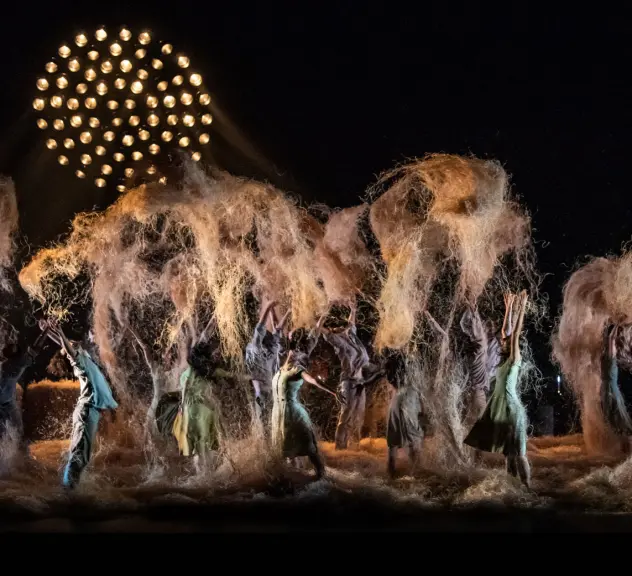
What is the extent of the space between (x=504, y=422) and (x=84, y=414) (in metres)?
3.45

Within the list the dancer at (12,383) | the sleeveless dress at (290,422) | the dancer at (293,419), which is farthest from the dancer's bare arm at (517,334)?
the dancer at (12,383)

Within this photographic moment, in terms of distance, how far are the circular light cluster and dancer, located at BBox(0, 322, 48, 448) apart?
2386mm

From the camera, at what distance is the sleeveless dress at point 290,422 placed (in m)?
7.15

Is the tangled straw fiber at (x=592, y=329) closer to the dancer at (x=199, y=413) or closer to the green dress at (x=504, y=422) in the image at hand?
the green dress at (x=504, y=422)

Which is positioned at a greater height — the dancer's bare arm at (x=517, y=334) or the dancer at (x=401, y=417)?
the dancer's bare arm at (x=517, y=334)

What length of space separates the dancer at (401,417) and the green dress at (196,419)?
1599 millimetres

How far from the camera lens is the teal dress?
6.96 m

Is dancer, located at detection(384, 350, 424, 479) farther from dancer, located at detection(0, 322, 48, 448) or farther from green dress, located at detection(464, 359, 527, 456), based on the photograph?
dancer, located at detection(0, 322, 48, 448)

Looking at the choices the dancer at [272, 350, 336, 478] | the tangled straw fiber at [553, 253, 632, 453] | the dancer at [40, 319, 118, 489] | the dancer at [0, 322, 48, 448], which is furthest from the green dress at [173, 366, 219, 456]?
the tangled straw fiber at [553, 253, 632, 453]

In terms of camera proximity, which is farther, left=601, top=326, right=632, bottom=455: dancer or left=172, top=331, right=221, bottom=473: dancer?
left=601, top=326, right=632, bottom=455: dancer

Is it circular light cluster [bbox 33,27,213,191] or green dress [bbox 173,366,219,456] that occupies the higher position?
circular light cluster [bbox 33,27,213,191]

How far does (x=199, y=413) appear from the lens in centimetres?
768

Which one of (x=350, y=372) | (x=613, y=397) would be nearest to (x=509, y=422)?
(x=613, y=397)

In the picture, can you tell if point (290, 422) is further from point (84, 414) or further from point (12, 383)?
point (12, 383)
